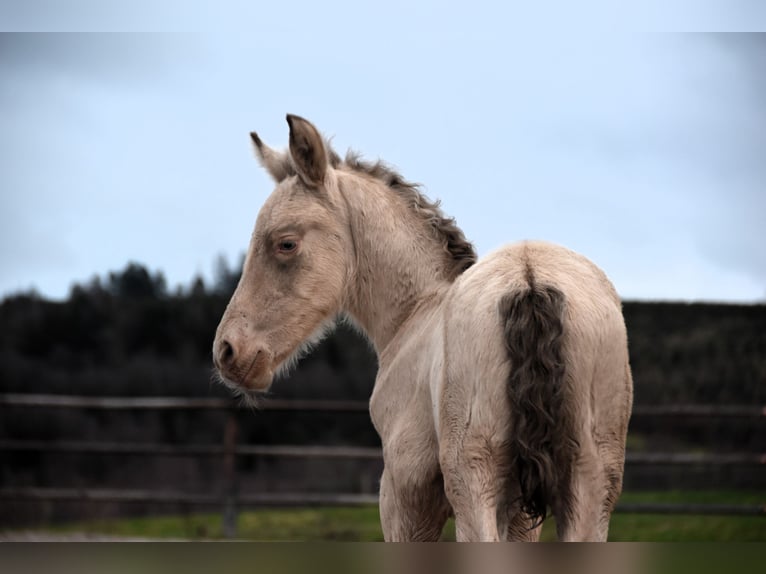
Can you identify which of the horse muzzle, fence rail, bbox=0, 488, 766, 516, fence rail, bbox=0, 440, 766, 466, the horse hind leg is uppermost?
the horse muzzle

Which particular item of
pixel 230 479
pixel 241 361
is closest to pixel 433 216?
pixel 241 361

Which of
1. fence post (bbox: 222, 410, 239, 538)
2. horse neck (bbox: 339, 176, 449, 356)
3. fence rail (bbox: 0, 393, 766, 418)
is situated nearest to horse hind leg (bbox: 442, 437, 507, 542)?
horse neck (bbox: 339, 176, 449, 356)

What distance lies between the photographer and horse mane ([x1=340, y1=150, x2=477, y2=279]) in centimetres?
317

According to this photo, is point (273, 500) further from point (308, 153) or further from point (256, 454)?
point (308, 153)

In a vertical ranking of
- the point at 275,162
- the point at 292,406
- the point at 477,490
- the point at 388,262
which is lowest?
the point at 292,406

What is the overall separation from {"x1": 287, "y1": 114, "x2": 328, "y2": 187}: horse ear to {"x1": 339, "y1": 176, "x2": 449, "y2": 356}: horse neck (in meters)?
0.13

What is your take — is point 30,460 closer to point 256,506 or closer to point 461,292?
point 256,506

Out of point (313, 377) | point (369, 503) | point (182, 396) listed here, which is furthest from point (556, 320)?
point (182, 396)

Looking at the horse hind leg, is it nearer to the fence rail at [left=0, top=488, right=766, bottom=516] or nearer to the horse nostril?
the horse nostril

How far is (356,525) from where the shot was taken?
8938 mm

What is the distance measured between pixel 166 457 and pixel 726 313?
660cm

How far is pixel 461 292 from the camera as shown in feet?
7.93

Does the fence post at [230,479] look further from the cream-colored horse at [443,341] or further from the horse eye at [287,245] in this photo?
the horse eye at [287,245]

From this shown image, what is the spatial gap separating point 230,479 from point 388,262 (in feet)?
20.6
